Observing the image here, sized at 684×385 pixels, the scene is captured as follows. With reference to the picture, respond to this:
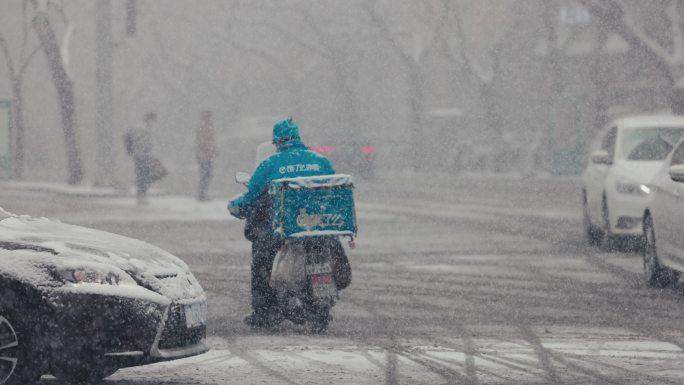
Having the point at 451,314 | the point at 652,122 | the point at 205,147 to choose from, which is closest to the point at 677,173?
the point at 451,314

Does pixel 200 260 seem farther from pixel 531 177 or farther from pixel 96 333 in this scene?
pixel 531 177

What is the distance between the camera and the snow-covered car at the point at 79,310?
25.8ft

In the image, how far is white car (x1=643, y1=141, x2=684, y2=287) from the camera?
1350 centimetres

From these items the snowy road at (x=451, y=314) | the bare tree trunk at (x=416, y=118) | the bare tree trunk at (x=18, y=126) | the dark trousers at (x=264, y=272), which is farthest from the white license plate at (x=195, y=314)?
the bare tree trunk at (x=416, y=118)

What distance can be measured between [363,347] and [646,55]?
22997 mm

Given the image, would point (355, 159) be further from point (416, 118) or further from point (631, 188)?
point (631, 188)

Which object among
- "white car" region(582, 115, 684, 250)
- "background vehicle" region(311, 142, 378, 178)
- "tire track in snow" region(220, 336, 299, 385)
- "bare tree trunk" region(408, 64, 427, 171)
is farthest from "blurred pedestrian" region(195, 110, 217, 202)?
"bare tree trunk" region(408, 64, 427, 171)

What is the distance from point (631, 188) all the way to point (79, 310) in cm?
1103

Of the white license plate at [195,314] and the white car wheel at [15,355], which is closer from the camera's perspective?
the white car wheel at [15,355]

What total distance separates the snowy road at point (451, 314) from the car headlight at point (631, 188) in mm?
771

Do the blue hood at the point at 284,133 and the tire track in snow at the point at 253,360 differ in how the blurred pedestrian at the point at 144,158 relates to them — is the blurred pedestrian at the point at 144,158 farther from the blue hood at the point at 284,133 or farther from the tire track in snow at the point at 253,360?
the tire track in snow at the point at 253,360

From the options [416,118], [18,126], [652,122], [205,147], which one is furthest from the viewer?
[416,118]

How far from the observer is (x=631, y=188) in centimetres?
1789

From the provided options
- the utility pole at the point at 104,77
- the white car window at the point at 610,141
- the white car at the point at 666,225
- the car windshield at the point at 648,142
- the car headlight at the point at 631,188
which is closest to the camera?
the white car at the point at 666,225
